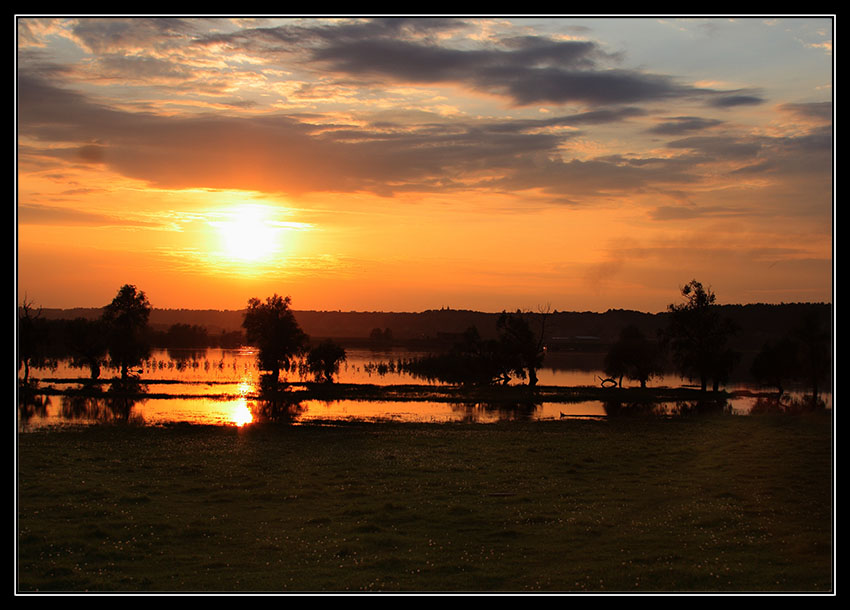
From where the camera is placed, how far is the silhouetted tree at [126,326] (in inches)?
3548

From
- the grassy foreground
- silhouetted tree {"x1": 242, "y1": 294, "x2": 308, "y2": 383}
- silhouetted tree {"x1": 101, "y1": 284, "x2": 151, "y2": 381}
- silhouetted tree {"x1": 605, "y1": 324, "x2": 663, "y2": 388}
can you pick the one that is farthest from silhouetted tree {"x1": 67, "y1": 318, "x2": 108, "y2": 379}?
silhouetted tree {"x1": 605, "y1": 324, "x2": 663, "y2": 388}

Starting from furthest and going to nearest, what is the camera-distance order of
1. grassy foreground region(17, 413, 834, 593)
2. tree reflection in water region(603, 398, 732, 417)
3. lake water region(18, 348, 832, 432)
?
tree reflection in water region(603, 398, 732, 417)
lake water region(18, 348, 832, 432)
grassy foreground region(17, 413, 834, 593)

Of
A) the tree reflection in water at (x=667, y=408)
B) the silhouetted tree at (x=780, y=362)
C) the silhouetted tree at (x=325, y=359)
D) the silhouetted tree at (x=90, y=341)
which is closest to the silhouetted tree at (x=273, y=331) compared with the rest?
the silhouetted tree at (x=325, y=359)

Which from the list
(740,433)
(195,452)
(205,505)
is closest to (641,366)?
(740,433)

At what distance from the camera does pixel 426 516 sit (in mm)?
22641

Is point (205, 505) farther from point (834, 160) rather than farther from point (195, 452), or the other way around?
point (834, 160)

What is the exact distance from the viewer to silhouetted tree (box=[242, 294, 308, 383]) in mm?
98688

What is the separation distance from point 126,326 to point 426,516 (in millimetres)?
82601

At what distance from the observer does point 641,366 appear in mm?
92000

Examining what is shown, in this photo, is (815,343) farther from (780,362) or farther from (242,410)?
(242,410)

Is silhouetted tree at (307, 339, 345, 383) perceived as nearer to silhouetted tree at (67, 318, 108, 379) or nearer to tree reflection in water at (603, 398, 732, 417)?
silhouetted tree at (67, 318, 108, 379)

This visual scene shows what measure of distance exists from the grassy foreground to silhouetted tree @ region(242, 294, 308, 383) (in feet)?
197

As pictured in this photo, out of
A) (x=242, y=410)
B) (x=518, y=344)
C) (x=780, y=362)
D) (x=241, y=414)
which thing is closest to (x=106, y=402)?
(x=242, y=410)

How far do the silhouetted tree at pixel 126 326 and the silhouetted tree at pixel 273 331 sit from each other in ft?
45.2
